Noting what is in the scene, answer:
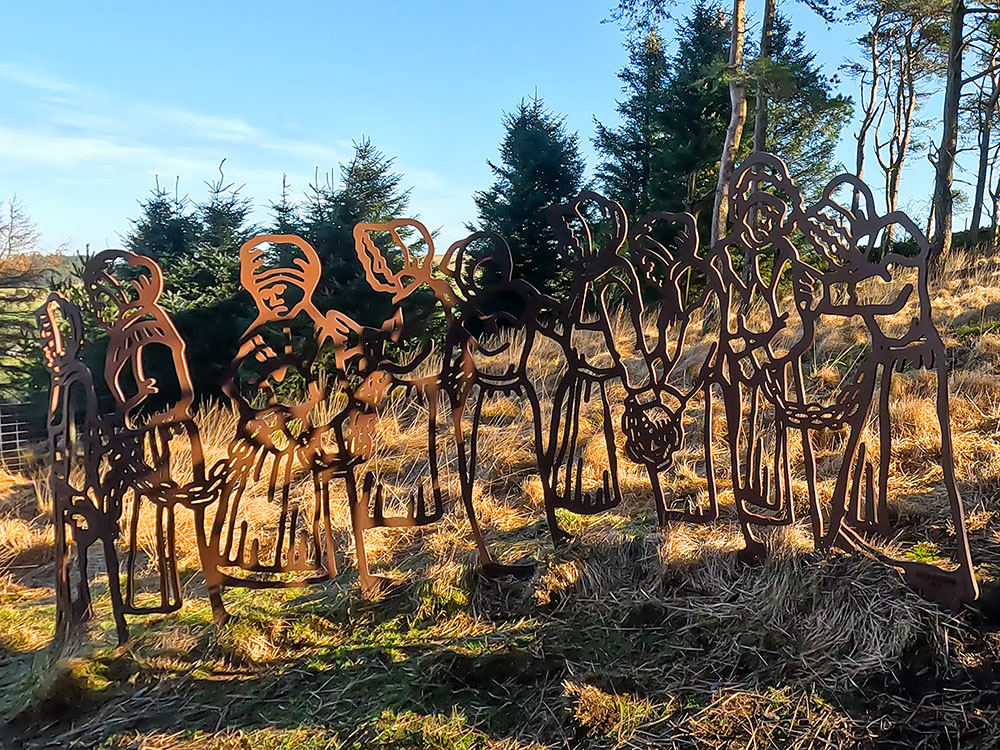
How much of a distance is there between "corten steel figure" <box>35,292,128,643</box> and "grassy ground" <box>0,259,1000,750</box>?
0.26m

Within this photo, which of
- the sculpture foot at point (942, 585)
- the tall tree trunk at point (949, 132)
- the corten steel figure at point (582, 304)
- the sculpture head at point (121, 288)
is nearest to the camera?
the sculpture foot at point (942, 585)

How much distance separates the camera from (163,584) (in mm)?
2990

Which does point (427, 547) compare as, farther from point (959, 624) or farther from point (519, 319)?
point (959, 624)

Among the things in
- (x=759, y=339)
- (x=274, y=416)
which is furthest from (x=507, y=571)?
(x=759, y=339)

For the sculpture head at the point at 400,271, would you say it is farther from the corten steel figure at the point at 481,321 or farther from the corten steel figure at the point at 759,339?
the corten steel figure at the point at 759,339

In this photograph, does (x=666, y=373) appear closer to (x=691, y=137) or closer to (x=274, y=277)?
(x=274, y=277)

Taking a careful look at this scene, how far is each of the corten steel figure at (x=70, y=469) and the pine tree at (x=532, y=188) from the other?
8808 mm

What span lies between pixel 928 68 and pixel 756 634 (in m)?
20.3

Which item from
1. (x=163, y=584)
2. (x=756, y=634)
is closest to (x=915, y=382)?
(x=756, y=634)

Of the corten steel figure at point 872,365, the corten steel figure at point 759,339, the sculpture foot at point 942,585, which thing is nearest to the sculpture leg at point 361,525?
the corten steel figure at point 759,339

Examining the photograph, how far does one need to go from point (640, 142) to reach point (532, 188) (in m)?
3.13

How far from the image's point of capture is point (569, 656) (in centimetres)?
285

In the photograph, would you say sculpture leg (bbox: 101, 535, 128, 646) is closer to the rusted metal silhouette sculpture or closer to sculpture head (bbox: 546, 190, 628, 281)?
the rusted metal silhouette sculpture

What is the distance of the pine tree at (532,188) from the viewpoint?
11.6 metres
